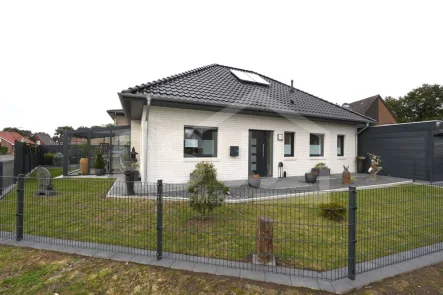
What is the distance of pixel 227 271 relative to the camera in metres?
2.78

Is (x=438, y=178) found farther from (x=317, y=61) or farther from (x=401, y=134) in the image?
(x=317, y=61)

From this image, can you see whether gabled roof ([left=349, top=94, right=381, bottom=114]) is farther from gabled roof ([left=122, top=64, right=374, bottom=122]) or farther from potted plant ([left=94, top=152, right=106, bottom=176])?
potted plant ([left=94, top=152, right=106, bottom=176])

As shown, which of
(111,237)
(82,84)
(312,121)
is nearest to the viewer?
(111,237)

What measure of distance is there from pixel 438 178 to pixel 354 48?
7287mm

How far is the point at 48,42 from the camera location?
8.91 meters

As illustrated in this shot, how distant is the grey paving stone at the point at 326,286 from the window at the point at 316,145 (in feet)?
28.9

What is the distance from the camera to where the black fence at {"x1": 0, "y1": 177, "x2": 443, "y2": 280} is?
3008 mm

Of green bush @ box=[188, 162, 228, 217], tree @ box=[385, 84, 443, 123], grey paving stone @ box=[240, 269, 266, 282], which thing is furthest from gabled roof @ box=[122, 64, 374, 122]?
tree @ box=[385, 84, 443, 123]

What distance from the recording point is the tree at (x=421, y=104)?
36.4 m

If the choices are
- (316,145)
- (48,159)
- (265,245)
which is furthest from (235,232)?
(48,159)

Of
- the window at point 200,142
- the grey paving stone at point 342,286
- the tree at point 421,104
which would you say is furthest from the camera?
the tree at point 421,104

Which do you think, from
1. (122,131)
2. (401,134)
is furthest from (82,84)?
(401,134)

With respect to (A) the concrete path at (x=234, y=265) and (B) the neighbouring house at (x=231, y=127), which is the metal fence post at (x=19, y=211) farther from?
(B) the neighbouring house at (x=231, y=127)

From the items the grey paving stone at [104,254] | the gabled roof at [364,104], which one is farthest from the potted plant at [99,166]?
the gabled roof at [364,104]
